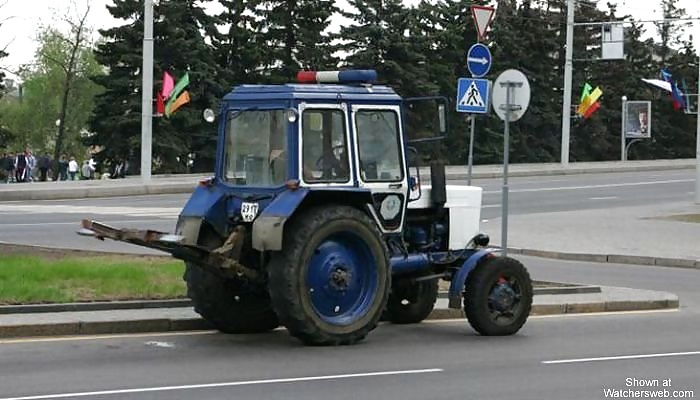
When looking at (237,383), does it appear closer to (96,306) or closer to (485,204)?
(96,306)

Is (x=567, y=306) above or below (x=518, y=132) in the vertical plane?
below

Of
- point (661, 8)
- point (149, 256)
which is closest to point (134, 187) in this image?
point (149, 256)

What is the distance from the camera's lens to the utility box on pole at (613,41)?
169 feet

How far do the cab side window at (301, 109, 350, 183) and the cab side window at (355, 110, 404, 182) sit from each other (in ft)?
0.65

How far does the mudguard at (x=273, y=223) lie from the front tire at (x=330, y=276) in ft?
0.57

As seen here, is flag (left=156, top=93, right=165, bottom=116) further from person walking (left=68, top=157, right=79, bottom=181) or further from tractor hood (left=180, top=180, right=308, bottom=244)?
tractor hood (left=180, top=180, right=308, bottom=244)

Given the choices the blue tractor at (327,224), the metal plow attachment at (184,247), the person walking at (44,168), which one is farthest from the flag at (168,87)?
the metal plow attachment at (184,247)

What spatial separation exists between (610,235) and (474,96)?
955cm

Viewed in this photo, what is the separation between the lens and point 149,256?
17.0 meters

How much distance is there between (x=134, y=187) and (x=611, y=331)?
25632 millimetres

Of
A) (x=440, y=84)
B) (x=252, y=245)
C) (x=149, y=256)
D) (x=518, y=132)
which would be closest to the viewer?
(x=252, y=245)

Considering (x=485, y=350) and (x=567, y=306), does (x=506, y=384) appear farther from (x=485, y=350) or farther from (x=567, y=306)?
(x=567, y=306)

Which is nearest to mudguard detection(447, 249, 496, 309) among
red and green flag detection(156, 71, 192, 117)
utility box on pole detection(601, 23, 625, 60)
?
red and green flag detection(156, 71, 192, 117)

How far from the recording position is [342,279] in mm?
10953
